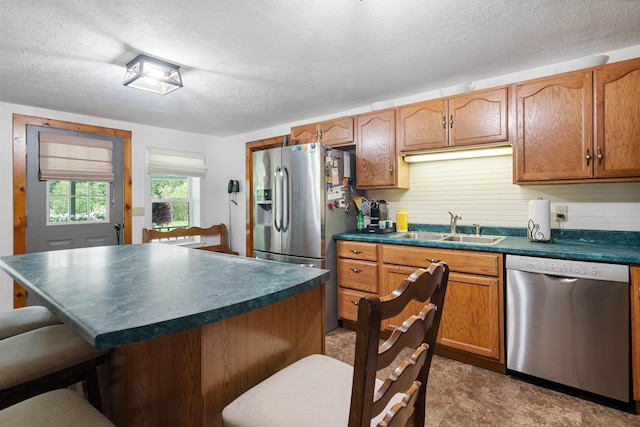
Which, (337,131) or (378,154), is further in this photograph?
(337,131)

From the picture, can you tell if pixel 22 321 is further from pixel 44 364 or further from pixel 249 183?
pixel 249 183

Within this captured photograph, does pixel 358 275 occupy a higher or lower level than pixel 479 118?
lower

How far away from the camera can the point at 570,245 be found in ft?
7.18

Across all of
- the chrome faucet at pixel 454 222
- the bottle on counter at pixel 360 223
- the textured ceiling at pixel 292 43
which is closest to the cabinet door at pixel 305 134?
the textured ceiling at pixel 292 43

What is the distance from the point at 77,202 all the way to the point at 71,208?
9 cm

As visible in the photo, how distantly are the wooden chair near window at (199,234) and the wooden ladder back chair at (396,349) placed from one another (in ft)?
12.4

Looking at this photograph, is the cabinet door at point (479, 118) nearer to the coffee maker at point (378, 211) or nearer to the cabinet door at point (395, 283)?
the coffee maker at point (378, 211)

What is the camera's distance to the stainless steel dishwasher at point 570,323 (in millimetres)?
1816

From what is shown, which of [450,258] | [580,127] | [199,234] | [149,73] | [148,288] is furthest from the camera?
[199,234]

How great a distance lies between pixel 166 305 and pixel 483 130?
8.21ft

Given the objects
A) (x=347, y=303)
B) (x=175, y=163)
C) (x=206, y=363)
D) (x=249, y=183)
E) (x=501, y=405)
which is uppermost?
(x=175, y=163)

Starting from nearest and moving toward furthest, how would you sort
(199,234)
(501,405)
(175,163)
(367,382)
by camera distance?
(367,382) → (501,405) → (175,163) → (199,234)

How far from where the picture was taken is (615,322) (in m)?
1.82

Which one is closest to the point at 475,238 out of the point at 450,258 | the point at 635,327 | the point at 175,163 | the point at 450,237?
the point at 450,237
